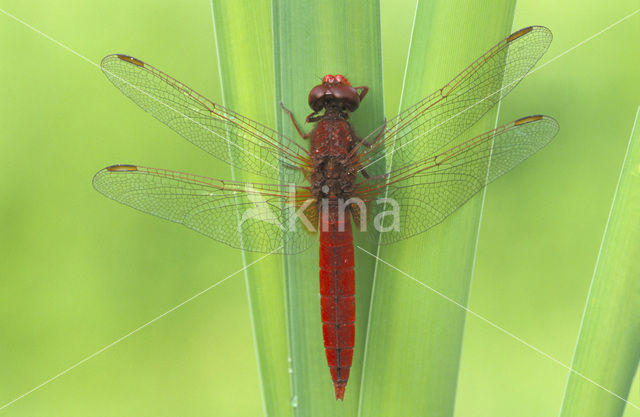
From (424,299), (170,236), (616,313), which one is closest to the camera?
(616,313)

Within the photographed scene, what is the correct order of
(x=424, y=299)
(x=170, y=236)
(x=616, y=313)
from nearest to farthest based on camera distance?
(x=616, y=313) → (x=424, y=299) → (x=170, y=236)

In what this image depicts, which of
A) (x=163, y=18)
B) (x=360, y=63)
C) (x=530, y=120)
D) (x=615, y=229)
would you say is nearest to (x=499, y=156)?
(x=530, y=120)

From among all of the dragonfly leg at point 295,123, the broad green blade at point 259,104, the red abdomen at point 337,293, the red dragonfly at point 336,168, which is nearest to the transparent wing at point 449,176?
the red dragonfly at point 336,168

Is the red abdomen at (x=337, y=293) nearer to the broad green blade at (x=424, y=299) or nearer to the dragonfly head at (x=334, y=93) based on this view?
the broad green blade at (x=424, y=299)

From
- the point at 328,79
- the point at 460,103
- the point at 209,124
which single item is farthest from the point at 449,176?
the point at 209,124

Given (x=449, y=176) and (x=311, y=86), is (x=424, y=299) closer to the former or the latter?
(x=449, y=176)

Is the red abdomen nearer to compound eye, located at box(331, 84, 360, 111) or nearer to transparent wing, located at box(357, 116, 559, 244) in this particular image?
transparent wing, located at box(357, 116, 559, 244)
